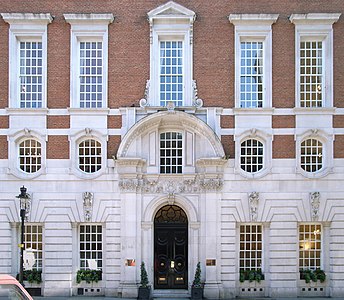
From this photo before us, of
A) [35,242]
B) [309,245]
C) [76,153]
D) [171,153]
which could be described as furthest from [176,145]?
[35,242]

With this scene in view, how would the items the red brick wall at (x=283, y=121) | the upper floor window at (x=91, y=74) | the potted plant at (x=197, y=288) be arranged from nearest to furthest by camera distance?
the potted plant at (x=197, y=288), the red brick wall at (x=283, y=121), the upper floor window at (x=91, y=74)

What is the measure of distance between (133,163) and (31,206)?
15.9 ft

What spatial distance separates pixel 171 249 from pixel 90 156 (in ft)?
18.0

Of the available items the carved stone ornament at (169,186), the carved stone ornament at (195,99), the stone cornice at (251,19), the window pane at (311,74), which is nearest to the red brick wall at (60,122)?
the carved stone ornament at (169,186)

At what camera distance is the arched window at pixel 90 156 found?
2227 cm

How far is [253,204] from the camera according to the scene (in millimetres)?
21797

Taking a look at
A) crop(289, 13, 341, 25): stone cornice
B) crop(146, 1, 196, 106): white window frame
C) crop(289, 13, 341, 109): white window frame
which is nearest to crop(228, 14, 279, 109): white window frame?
crop(289, 13, 341, 25): stone cornice

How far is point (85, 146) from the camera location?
22375 millimetres

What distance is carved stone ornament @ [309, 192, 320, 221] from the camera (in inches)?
857

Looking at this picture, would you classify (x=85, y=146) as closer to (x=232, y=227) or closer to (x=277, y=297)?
(x=232, y=227)

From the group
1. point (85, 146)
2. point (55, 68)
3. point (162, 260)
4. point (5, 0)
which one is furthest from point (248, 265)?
point (5, 0)

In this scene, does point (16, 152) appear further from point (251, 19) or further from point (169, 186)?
point (251, 19)

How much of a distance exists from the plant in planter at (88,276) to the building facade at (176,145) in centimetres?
24

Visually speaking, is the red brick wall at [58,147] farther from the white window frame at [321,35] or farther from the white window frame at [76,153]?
the white window frame at [321,35]
